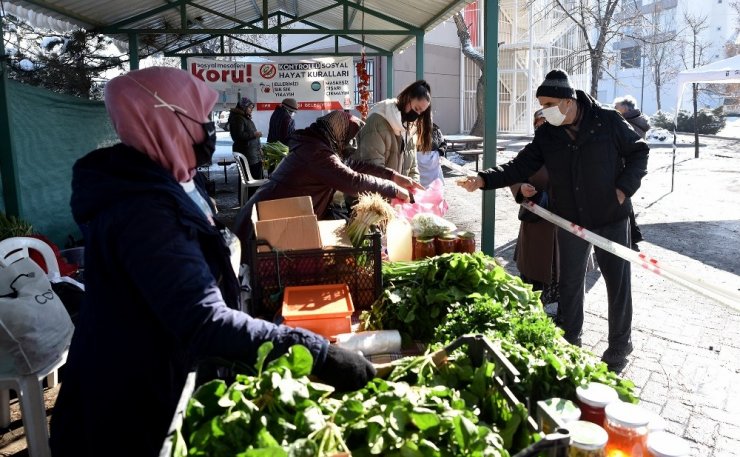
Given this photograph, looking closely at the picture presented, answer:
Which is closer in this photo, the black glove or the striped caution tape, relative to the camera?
the black glove

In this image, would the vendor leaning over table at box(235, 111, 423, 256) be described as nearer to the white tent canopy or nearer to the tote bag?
the tote bag

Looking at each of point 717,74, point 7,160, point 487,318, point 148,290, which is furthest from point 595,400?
point 717,74

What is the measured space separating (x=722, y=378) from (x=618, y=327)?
2.39ft

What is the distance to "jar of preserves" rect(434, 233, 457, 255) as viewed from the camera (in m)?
3.53

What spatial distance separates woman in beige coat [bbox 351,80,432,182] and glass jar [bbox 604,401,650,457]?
12.8 feet

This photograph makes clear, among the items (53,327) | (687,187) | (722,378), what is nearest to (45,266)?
(53,327)

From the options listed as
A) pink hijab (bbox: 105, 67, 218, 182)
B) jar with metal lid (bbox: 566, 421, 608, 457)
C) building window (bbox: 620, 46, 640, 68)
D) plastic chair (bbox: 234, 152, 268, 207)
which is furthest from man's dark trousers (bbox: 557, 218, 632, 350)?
building window (bbox: 620, 46, 640, 68)

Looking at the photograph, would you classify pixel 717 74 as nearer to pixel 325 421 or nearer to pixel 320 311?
pixel 320 311

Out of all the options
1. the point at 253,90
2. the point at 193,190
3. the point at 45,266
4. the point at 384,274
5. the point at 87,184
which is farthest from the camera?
the point at 253,90

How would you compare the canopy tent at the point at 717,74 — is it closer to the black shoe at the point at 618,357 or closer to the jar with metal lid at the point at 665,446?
the black shoe at the point at 618,357

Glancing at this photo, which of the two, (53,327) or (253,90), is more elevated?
(253,90)

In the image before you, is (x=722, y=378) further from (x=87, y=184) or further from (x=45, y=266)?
(x=45, y=266)

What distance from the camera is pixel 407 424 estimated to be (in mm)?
1388

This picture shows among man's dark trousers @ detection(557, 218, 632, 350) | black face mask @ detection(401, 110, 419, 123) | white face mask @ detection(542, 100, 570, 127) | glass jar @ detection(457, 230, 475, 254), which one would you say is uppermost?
black face mask @ detection(401, 110, 419, 123)
